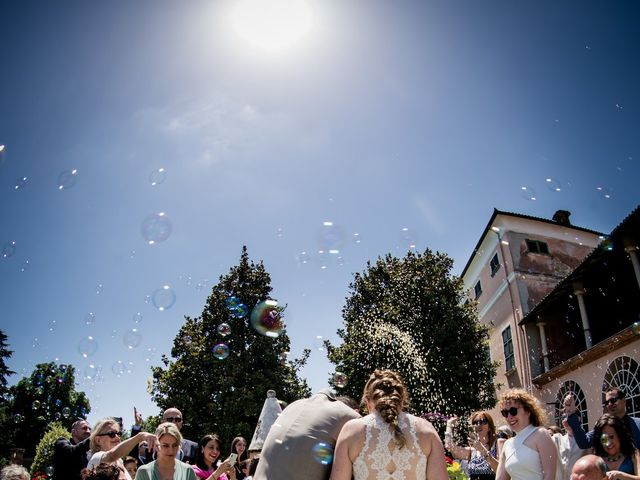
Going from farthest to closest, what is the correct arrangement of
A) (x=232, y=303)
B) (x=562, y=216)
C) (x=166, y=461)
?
(x=562, y=216), (x=232, y=303), (x=166, y=461)

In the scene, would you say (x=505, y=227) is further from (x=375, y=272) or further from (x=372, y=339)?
(x=372, y=339)

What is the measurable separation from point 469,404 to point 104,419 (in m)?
15.7

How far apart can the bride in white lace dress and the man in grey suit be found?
0.23 feet

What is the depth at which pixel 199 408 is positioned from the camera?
68.6 feet

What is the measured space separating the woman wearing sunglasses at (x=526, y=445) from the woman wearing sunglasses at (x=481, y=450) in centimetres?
70

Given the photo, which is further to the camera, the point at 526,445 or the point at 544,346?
the point at 544,346

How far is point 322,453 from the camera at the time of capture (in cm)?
234

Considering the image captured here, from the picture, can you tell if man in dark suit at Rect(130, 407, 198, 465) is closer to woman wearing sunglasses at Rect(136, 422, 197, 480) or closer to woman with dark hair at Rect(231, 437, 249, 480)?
woman with dark hair at Rect(231, 437, 249, 480)

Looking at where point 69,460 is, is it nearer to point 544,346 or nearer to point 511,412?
point 511,412

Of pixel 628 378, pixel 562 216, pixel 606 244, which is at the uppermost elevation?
pixel 562 216

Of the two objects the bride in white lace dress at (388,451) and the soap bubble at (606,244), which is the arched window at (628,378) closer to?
the soap bubble at (606,244)

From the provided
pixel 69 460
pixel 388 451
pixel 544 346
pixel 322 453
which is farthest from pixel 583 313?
pixel 69 460

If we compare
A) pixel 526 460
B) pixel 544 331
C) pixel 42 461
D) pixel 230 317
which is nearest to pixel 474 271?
pixel 544 331

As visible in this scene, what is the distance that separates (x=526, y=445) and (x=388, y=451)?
1751 mm
